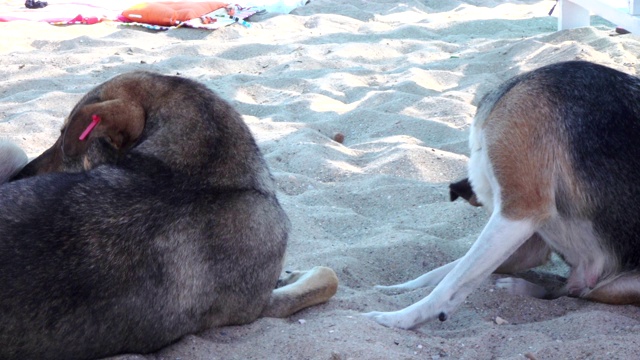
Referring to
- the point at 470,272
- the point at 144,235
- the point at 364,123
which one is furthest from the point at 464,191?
the point at 364,123

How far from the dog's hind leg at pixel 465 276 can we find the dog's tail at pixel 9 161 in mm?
1789

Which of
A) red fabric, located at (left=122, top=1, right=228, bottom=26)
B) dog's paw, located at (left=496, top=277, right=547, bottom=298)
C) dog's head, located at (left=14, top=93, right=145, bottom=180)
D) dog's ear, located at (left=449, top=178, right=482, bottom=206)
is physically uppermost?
dog's head, located at (left=14, top=93, right=145, bottom=180)

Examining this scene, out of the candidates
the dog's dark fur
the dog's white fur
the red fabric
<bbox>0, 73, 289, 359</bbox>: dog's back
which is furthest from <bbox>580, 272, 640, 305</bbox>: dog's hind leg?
the red fabric

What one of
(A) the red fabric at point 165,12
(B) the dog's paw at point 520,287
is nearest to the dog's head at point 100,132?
(B) the dog's paw at point 520,287

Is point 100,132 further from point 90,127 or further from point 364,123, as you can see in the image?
point 364,123

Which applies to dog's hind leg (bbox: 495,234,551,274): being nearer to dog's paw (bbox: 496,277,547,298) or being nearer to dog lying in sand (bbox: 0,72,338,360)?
dog's paw (bbox: 496,277,547,298)

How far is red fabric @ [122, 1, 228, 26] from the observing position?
9961mm

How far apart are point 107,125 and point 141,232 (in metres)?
0.62

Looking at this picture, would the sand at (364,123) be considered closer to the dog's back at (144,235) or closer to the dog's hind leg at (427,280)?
the dog's hind leg at (427,280)

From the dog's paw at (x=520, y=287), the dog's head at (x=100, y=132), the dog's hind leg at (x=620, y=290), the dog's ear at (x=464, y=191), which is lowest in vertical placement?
the dog's paw at (x=520, y=287)

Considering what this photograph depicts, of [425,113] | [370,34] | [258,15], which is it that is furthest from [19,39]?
[425,113]

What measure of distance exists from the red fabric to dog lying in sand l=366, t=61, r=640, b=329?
6608 mm

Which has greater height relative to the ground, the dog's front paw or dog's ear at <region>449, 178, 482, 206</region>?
dog's ear at <region>449, 178, 482, 206</region>

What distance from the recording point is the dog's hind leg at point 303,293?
3832 mm
